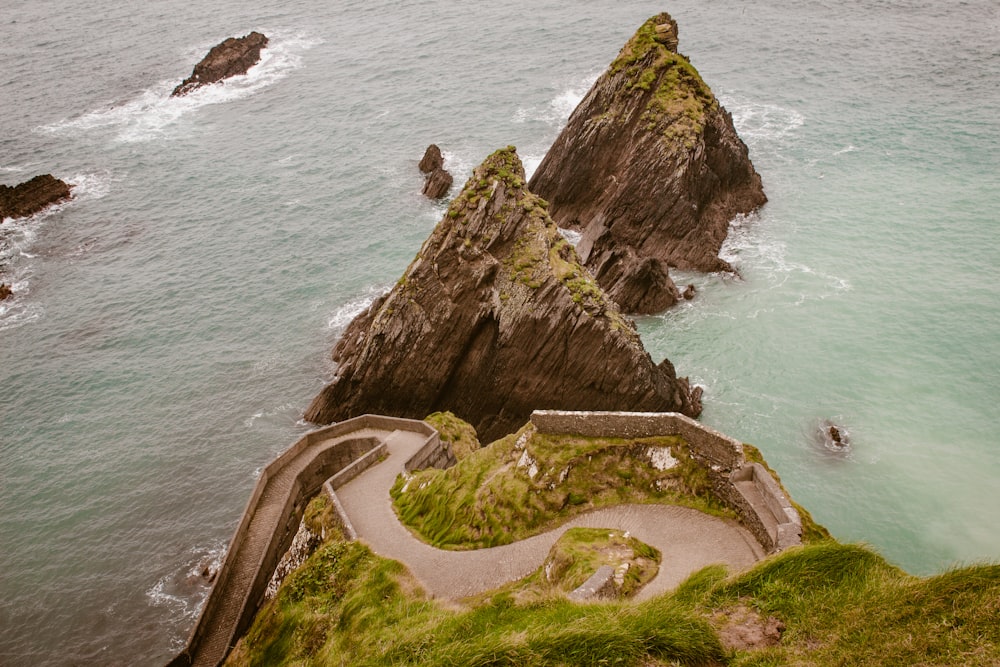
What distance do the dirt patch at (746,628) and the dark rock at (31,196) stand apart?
238ft

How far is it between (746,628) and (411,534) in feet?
44.6

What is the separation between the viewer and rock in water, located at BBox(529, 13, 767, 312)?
1957 inches

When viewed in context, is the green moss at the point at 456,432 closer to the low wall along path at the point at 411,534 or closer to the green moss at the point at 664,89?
the low wall along path at the point at 411,534

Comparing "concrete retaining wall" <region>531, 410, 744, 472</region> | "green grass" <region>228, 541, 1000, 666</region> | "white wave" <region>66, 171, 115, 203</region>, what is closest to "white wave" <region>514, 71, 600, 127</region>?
"white wave" <region>66, 171, 115, 203</region>

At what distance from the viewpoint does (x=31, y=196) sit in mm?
66500

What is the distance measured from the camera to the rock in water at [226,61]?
92188 millimetres

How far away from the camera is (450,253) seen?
36.7 metres

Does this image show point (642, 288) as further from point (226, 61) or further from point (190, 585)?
point (226, 61)

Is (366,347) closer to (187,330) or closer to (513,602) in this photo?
(187,330)

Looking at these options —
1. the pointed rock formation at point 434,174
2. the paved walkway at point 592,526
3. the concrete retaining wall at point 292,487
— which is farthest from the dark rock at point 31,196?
the paved walkway at point 592,526

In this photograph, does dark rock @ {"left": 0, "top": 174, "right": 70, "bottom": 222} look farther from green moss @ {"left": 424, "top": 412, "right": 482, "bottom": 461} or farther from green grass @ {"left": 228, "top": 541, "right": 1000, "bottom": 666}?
green grass @ {"left": 228, "top": 541, "right": 1000, "bottom": 666}

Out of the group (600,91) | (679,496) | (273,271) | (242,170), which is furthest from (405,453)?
(242,170)

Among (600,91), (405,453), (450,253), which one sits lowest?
(405,453)

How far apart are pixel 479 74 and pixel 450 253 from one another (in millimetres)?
57690
